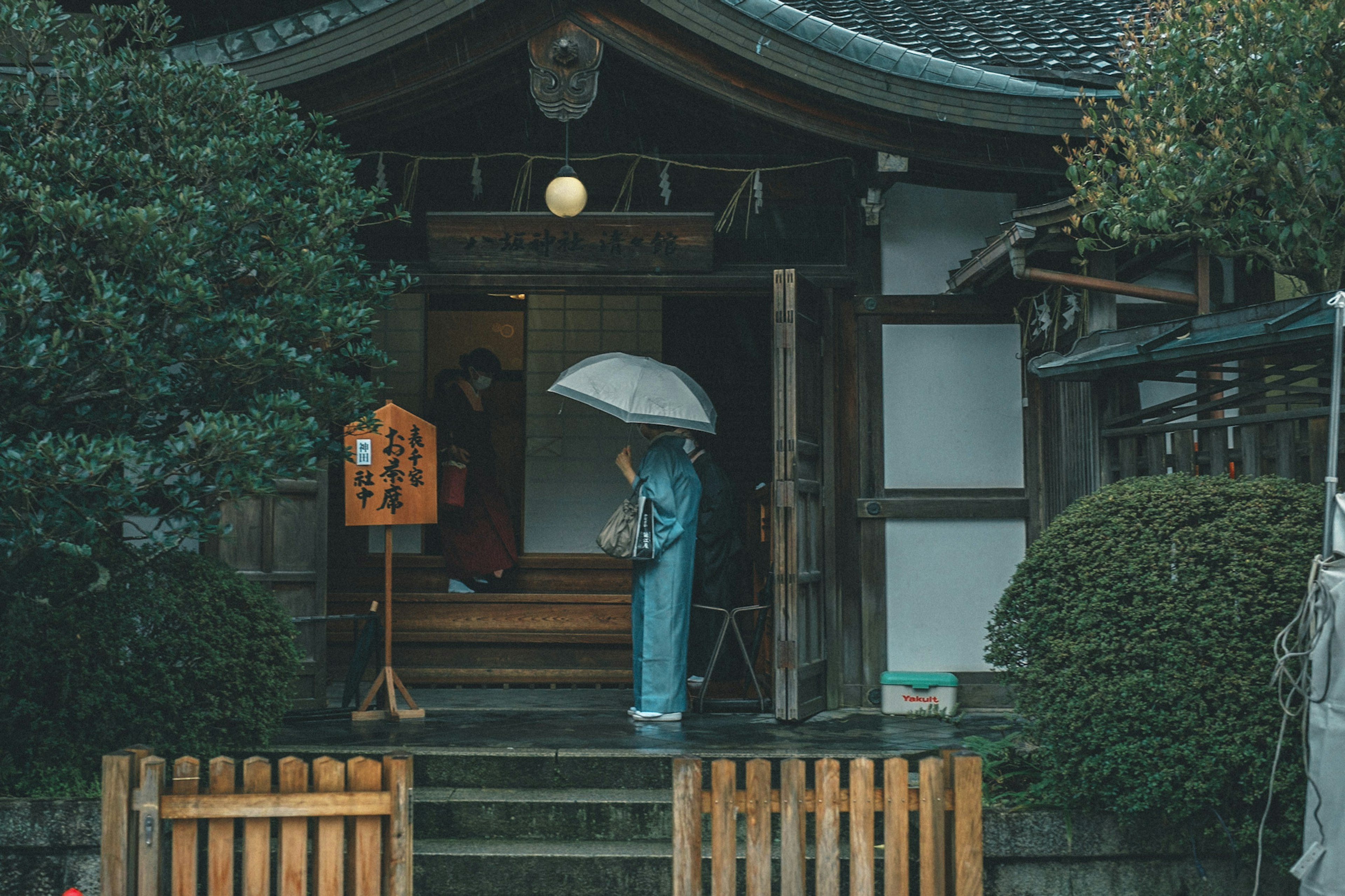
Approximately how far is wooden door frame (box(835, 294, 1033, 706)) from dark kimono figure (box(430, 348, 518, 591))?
355 cm

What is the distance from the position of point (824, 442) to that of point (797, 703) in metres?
1.83

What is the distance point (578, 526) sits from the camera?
11.7 m

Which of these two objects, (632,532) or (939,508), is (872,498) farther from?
(632,532)

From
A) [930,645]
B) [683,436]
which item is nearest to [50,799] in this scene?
[683,436]

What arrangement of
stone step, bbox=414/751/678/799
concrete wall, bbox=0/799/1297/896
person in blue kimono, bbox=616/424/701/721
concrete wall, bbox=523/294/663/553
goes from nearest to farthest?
concrete wall, bbox=0/799/1297/896 < stone step, bbox=414/751/678/799 < person in blue kimono, bbox=616/424/701/721 < concrete wall, bbox=523/294/663/553

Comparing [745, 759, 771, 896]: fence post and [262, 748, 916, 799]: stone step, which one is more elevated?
[745, 759, 771, 896]: fence post

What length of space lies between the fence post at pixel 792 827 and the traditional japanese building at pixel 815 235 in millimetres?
3405

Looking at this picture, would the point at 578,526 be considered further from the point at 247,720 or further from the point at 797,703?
the point at 247,720

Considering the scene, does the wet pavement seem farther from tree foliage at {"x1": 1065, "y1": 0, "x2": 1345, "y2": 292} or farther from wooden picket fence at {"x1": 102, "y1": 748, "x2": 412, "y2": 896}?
tree foliage at {"x1": 1065, "y1": 0, "x2": 1345, "y2": 292}

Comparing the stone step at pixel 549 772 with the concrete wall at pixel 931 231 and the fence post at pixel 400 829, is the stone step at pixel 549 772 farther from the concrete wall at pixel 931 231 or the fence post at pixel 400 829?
the concrete wall at pixel 931 231

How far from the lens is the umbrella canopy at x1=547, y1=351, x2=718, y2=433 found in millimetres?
7320

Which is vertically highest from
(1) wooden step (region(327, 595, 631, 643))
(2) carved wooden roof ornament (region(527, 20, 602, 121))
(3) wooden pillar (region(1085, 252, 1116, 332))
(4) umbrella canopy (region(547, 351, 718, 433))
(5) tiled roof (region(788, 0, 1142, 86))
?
(5) tiled roof (region(788, 0, 1142, 86))

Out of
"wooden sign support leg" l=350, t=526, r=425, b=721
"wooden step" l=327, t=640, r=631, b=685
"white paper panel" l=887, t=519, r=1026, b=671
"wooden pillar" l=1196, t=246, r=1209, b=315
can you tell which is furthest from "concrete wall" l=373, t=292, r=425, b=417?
"wooden pillar" l=1196, t=246, r=1209, b=315

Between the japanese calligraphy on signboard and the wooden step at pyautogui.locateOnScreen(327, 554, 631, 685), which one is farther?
the wooden step at pyautogui.locateOnScreen(327, 554, 631, 685)
